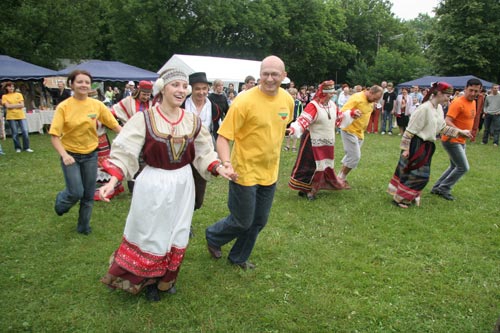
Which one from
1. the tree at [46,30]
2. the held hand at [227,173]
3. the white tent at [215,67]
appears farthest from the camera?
the tree at [46,30]

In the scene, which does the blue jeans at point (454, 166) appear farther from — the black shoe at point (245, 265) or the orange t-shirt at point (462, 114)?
the black shoe at point (245, 265)

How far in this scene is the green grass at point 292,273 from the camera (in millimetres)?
3396

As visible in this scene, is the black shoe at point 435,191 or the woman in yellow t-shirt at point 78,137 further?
the black shoe at point 435,191

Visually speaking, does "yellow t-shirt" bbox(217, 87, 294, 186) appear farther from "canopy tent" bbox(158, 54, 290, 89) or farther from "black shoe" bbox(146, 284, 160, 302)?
"canopy tent" bbox(158, 54, 290, 89)

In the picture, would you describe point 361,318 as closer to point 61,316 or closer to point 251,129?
point 251,129

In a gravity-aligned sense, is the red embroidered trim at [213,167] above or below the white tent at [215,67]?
below

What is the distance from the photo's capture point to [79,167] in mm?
4820

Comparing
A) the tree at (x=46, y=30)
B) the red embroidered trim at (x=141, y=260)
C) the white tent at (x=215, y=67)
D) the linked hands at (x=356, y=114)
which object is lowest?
the red embroidered trim at (x=141, y=260)

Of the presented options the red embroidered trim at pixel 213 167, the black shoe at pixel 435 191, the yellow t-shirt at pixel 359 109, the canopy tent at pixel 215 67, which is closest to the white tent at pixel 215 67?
the canopy tent at pixel 215 67

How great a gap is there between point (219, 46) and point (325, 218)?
33.5 m

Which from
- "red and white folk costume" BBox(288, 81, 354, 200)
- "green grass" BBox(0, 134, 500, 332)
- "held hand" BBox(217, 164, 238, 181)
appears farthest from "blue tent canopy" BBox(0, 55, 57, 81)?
"held hand" BBox(217, 164, 238, 181)

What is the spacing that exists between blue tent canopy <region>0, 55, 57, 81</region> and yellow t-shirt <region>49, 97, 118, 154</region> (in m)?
12.9

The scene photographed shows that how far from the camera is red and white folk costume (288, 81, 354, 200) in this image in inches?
244

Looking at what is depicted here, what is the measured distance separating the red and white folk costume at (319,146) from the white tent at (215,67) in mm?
13665
